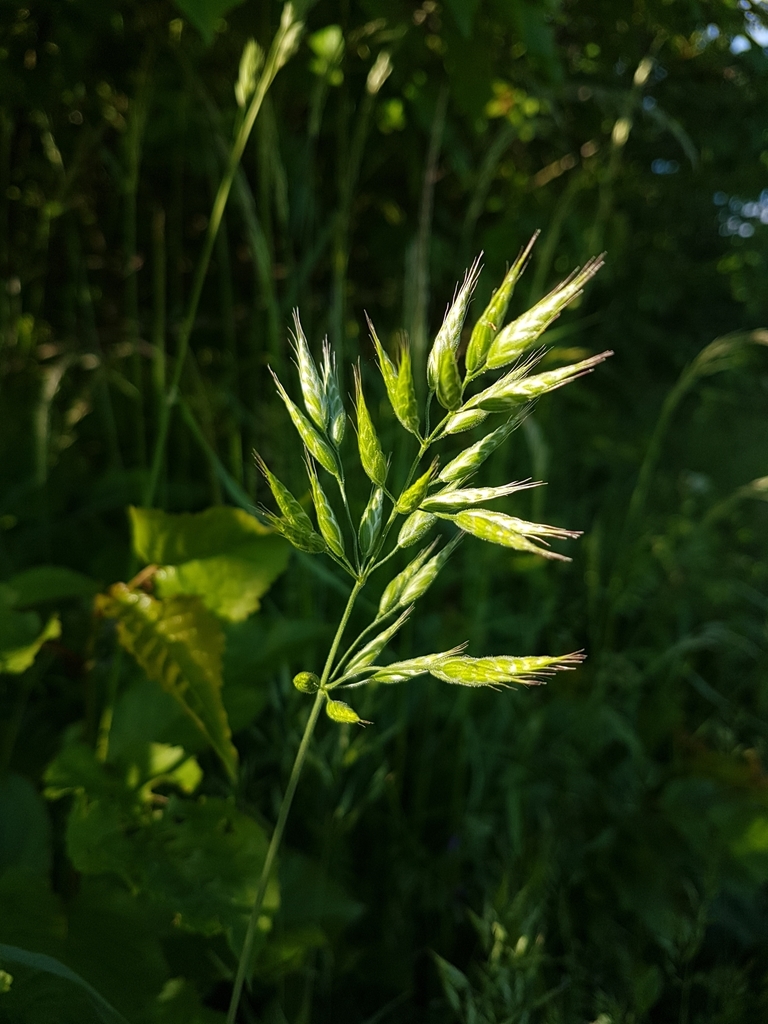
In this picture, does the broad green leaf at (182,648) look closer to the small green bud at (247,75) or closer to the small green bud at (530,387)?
the small green bud at (530,387)

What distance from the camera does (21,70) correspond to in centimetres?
114

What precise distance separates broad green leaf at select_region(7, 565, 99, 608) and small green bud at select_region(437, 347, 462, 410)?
47 centimetres

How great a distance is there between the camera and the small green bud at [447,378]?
0.42 metres

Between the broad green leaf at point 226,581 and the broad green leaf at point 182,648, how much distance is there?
4 cm

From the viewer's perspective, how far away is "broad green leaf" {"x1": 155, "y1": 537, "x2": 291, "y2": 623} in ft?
2.37

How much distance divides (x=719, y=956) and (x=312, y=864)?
527mm

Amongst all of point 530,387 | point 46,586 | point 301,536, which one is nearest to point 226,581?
point 46,586

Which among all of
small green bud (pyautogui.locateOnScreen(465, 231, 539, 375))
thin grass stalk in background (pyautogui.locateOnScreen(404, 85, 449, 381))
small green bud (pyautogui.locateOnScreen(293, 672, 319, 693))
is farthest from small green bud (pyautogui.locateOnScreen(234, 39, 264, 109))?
small green bud (pyautogui.locateOnScreen(293, 672, 319, 693))

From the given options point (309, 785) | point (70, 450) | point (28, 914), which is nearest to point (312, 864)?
point (309, 785)

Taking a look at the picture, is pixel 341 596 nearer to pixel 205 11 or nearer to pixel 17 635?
pixel 17 635

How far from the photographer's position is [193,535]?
2.43ft

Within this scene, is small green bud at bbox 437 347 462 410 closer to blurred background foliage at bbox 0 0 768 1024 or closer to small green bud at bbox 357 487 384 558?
small green bud at bbox 357 487 384 558

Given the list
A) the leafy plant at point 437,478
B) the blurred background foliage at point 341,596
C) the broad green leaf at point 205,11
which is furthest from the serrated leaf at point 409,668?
the broad green leaf at point 205,11

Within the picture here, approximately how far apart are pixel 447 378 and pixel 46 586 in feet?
1.69
